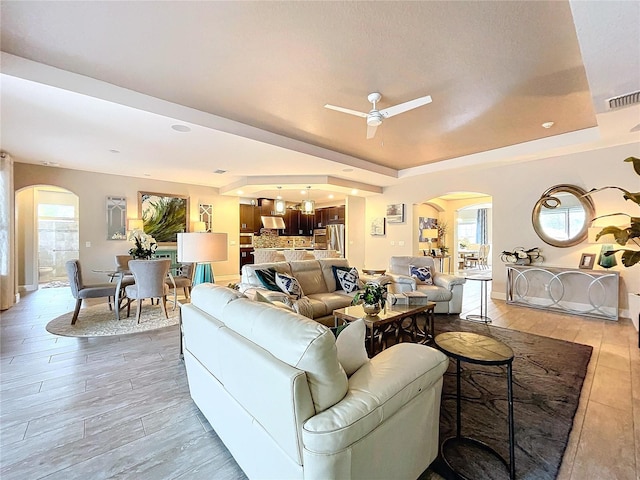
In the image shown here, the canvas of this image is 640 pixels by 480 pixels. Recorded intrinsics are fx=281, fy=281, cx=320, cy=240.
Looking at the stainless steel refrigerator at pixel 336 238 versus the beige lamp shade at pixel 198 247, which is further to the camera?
the stainless steel refrigerator at pixel 336 238

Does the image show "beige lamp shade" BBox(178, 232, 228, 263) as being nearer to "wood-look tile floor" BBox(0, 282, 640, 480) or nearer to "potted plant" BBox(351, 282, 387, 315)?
"wood-look tile floor" BBox(0, 282, 640, 480)

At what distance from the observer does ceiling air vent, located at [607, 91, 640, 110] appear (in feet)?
9.07

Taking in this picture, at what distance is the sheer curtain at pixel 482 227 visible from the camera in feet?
39.8

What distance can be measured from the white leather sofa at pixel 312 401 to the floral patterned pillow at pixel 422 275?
11.0 ft

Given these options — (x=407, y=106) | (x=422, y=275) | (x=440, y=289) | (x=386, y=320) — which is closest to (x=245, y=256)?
(x=422, y=275)

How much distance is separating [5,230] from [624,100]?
868 centimetres

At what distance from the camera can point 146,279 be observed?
4.12 metres

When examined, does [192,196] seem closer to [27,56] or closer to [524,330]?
[27,56]

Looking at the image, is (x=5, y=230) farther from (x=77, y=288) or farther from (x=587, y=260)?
(x=587, y=260)

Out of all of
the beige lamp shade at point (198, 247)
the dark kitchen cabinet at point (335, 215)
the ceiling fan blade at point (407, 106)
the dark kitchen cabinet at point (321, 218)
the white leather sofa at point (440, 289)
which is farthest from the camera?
the dark kitchen cabinet at point (321, 218)

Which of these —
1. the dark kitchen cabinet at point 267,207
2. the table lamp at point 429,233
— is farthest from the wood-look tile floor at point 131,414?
the dark kitchen cabinet at point 267,207

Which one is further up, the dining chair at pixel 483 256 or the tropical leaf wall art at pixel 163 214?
the tropical leaf wall art at pixel 163 214

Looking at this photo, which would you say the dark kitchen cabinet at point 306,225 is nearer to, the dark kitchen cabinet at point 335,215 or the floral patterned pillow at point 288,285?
the dark kitchen cabinet at point 335,215

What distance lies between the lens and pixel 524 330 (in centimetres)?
391
